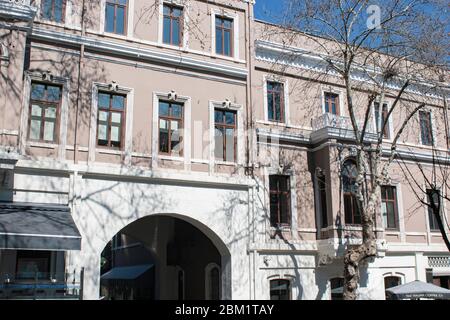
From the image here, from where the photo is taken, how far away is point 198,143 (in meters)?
17.2

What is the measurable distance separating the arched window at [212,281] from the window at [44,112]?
7.75m

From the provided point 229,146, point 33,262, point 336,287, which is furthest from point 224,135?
point 33,262

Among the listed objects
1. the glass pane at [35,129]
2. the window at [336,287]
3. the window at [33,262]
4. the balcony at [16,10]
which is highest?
the balcony at [16,10]

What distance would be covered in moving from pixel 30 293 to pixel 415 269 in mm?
15261

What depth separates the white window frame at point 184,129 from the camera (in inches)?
648

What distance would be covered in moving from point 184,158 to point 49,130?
170 inches

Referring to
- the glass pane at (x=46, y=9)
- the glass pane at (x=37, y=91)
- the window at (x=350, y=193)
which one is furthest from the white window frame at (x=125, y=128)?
the window at (x=350, y=193)

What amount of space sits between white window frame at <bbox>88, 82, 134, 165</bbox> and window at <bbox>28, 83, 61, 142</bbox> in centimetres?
104

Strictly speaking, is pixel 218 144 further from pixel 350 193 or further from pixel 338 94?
pixel 338 94

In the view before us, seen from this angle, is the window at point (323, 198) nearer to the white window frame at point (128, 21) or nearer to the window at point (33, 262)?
the white window frame at point (128, 21)

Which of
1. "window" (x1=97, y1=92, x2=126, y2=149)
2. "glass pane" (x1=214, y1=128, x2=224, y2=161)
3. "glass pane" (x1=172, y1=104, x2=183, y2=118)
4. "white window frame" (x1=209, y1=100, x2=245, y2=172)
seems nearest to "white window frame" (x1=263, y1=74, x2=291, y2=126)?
"white window frame" (x1=209, y1=100, x2=245, y2=172)

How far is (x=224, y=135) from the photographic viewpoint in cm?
1798
